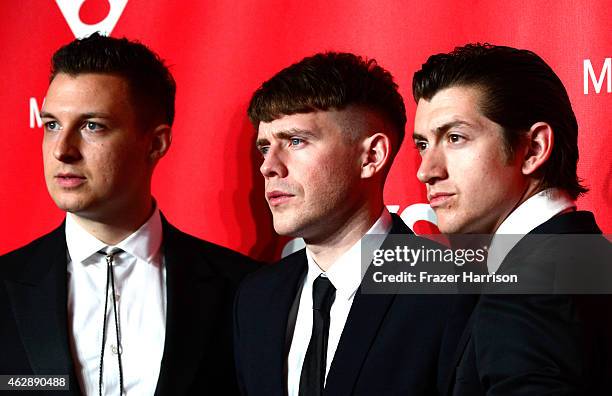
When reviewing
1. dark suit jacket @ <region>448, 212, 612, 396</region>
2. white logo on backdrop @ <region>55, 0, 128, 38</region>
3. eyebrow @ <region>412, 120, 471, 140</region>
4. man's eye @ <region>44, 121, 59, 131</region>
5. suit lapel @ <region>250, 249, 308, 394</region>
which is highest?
white logo on backdrop @ <region>55, 0, 128, 38</region>

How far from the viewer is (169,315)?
2375 mm

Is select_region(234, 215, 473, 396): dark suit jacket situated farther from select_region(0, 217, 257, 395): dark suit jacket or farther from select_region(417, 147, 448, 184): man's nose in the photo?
select_region(417, 147, 448, 184): man's nose

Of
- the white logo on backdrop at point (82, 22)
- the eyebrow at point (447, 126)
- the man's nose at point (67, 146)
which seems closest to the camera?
the eyebrow at point (447, 126)

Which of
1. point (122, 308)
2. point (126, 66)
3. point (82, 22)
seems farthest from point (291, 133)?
point (82, 22)

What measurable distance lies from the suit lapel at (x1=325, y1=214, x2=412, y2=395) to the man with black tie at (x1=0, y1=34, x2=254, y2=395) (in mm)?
418

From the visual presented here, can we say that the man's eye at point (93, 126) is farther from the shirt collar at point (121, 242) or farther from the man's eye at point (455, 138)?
the man's eye at point (455, 138)

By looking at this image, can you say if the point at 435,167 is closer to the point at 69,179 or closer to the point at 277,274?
the point at 277,274

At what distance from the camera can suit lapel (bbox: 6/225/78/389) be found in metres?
2.25

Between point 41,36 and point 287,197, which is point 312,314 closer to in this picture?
point 287,197

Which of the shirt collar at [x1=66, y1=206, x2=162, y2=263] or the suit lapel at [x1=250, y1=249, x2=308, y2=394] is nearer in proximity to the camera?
the suit lapel at [x1=250, y1=249, x2=308, y2=394]

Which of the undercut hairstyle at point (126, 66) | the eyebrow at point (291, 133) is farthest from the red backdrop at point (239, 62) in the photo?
the eyebrow at point (291, 133)

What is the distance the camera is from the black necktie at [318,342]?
2.15 m

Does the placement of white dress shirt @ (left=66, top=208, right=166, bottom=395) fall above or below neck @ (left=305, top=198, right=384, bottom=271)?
below

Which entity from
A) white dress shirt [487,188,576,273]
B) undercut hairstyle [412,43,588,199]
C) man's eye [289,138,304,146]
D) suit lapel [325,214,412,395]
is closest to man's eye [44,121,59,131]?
man's eye [289,138,304,146]
